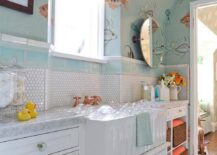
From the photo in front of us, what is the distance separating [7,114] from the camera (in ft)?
4.17

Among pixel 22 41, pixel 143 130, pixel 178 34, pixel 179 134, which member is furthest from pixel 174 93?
pixel 22 41

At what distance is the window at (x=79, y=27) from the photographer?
2.05m

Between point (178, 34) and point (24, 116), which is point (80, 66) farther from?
point (178, 34)

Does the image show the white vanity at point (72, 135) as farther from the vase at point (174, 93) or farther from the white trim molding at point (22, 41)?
the vase at point (174, 93)

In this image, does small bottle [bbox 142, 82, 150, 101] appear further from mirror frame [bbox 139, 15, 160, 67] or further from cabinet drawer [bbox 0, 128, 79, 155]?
cabinet drawer [bbox 0, 128, 79, 155]

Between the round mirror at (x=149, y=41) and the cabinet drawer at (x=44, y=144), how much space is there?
1674 millimetres

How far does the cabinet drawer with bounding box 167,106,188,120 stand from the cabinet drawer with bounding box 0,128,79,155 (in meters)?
1.41

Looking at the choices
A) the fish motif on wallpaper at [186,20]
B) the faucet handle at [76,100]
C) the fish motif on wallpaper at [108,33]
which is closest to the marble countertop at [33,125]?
the faucet handle at [76,100]

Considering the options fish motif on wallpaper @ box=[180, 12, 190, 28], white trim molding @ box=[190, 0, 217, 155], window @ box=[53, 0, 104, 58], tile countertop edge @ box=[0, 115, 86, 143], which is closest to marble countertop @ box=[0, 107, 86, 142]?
tile countertop edge @ box=[0, 115, 86, 143]

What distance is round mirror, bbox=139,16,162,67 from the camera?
2.72m

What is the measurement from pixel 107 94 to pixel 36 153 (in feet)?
4.59

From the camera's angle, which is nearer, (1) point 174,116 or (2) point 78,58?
(2) point 78,58

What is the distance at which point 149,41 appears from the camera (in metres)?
2.85

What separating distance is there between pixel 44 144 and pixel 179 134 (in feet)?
6.67
